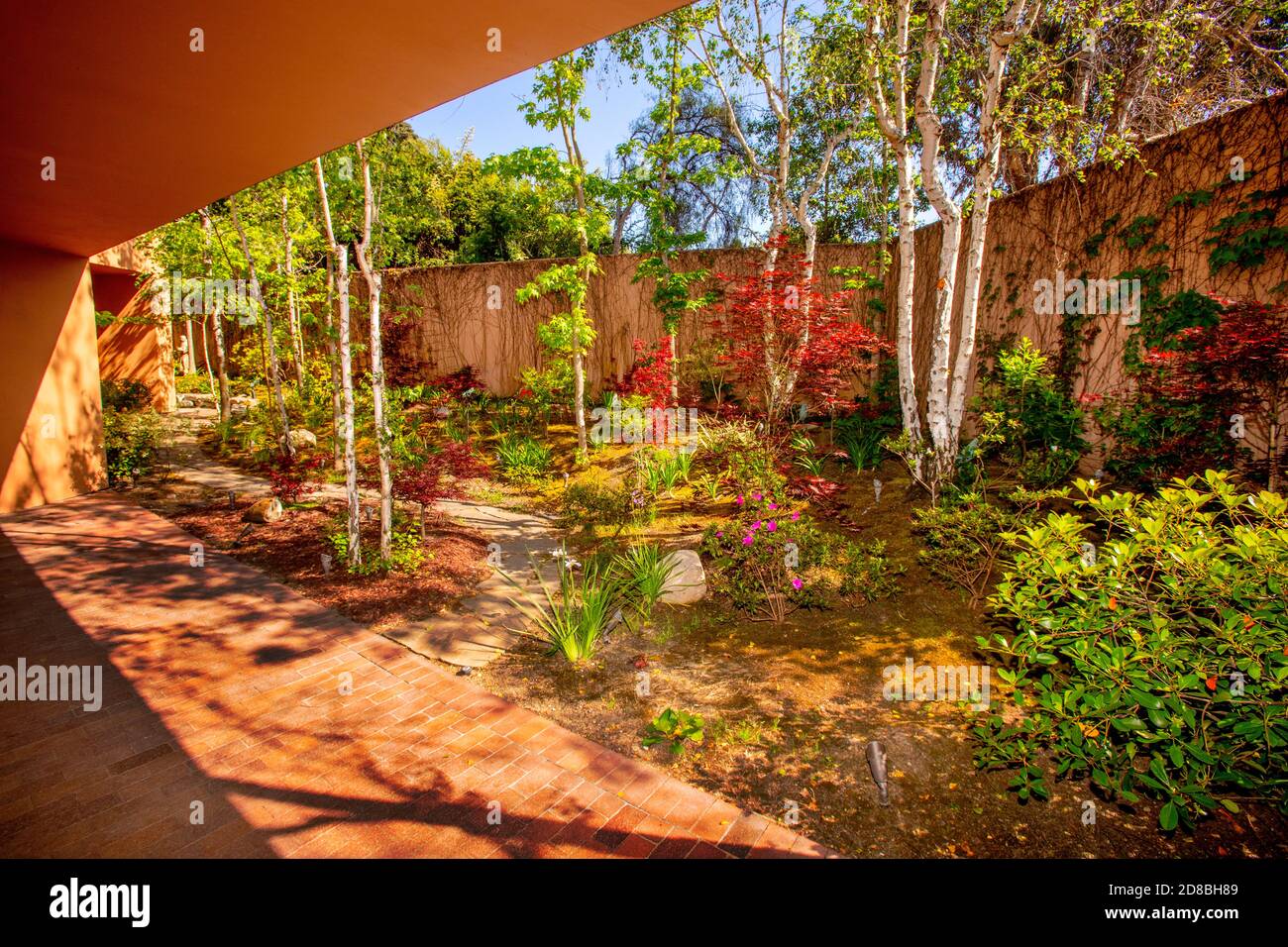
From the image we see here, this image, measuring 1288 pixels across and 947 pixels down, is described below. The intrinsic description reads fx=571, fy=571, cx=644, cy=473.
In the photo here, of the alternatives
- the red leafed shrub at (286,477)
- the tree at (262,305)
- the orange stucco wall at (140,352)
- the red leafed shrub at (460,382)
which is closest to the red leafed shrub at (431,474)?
the red leafed shrub at (286,477)

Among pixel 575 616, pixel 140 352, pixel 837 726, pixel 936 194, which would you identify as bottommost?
pixel 837 726

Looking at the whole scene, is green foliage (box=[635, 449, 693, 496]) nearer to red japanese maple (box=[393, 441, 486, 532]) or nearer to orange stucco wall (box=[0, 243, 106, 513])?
red japanese maple (box=[393, 441, 486, 532])

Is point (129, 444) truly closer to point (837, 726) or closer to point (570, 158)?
point (570, 158)

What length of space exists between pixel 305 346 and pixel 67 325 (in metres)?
4.39

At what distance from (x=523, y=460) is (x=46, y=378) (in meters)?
5.72

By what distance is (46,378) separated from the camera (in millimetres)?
6879

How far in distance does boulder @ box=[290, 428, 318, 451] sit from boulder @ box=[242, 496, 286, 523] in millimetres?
2456

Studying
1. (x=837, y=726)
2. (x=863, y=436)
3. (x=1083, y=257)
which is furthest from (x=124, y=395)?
(x=1083, y=257)

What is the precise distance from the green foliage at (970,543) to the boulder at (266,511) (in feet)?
21.5

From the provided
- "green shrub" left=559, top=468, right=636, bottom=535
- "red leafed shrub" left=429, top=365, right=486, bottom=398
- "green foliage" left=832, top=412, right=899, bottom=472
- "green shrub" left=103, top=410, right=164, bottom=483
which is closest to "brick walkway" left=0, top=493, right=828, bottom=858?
"green shrub" left=559, top=468, right=636, bottom=535

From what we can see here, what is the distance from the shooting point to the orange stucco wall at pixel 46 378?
21.4 feet

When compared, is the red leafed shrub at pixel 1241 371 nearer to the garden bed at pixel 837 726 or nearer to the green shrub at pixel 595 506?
the garden bed at pixel 837 726
